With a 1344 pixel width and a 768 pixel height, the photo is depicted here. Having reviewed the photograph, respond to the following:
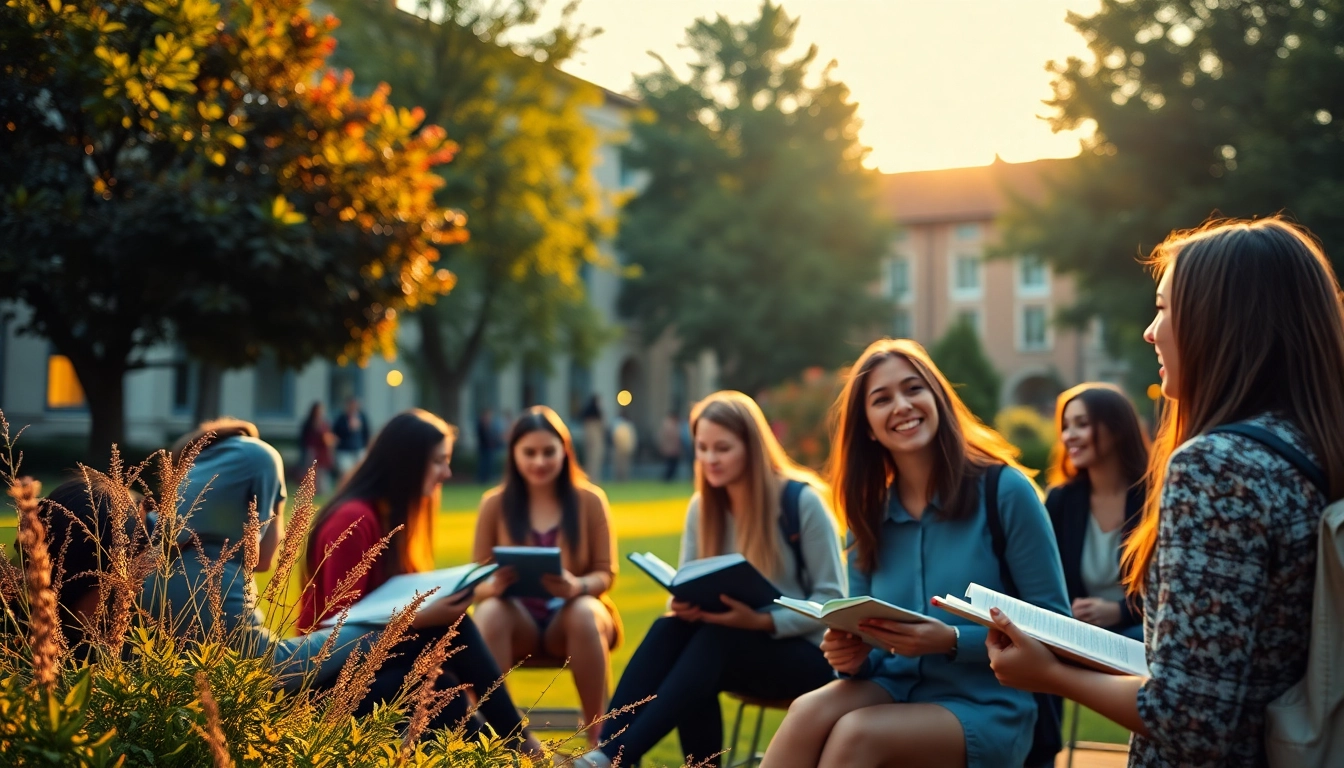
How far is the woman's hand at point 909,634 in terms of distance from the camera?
3.10 m

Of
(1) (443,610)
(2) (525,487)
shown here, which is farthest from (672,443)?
(1) (443,610)

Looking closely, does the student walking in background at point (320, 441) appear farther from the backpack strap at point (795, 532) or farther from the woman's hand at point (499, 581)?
the backpack strap at point (795, 532)

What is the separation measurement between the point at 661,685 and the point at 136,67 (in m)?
3.16

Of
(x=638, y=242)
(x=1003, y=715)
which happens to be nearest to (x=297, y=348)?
(x=1003, y=715)

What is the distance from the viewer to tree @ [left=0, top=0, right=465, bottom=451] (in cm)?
575

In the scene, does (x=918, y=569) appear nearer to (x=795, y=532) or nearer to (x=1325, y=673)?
(x=795, y=532)

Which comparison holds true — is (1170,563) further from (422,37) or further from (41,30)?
(422,37)

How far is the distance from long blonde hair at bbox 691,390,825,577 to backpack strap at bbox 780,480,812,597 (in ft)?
0.10

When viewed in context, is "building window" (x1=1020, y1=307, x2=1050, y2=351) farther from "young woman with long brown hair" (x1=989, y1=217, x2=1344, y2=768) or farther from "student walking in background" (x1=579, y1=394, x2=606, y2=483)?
"young woman with long brown hair" (x1=989, y1=217, x2=1344, y2=768)

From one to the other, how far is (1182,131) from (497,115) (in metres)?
14.1

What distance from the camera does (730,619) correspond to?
173 inches

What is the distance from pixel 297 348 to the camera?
7.51 m

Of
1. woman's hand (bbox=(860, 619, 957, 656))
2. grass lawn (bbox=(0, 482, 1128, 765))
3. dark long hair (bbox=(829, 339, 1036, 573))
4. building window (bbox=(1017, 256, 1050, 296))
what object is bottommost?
grass lawn (bbox=(0, 482, 1128, 765))

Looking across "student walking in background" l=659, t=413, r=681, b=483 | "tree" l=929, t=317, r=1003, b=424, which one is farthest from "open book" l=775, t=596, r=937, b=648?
"tree" l=929, t=317, r=1003, b=424
